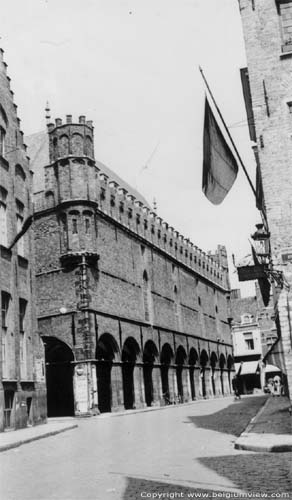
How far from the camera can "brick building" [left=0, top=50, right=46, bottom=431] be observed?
63.7 feet

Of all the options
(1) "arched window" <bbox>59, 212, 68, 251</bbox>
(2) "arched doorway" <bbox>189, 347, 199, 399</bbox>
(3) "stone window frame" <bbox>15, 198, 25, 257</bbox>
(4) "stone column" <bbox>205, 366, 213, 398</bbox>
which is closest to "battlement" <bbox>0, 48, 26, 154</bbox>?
(3) "stone window frame" <bbox>15, 198, 25, 257</bbox>

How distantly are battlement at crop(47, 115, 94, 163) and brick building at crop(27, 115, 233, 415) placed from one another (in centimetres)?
5

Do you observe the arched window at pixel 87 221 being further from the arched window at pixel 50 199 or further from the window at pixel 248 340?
the window at pixel 248 340

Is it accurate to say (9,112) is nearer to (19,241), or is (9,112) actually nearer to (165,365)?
(19,241)

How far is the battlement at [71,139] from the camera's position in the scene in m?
31.1

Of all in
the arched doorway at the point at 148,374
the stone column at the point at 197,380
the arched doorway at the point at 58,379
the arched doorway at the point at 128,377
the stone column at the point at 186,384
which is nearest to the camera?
the arched doorway at the point at 58,379

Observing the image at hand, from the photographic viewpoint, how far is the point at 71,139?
31.0 metres

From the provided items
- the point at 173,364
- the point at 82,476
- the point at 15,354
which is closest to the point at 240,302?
the point at 173,364

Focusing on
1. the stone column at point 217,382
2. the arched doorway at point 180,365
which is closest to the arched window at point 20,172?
the arched doorway at point 180,365

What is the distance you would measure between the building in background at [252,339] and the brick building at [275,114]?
44.0 m

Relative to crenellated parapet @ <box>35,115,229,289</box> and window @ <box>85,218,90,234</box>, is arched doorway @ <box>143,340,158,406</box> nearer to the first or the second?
crenellated parapet @ <box>35,115,229,289</box>

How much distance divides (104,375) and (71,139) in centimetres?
1243

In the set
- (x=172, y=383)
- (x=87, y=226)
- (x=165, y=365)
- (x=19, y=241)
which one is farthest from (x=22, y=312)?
(x=172, y=383)

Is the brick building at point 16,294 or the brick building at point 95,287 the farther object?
the brick building at point 95,287
